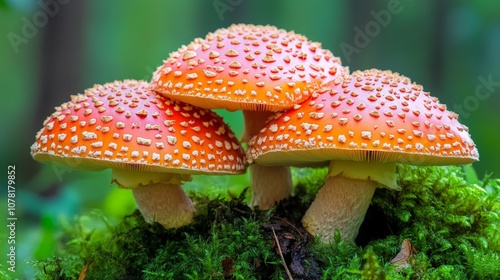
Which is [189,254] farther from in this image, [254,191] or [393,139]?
[393,139]

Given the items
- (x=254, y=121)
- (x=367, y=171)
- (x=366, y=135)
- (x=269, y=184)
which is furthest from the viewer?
(x=269, y=184)

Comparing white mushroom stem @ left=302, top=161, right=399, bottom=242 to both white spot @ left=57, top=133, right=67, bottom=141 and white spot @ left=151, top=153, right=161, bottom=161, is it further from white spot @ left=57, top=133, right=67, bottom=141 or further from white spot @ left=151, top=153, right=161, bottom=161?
white spot @ left=57, top=133, right=67, bottom=141

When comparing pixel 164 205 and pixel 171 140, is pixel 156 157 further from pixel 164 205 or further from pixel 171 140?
pixel 164 205

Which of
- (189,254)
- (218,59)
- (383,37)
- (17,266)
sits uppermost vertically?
(383,37)

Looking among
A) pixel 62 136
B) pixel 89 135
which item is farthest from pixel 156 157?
pixel 62 136

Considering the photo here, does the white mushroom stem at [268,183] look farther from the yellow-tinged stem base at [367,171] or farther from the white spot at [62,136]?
the white spot at [62,136]

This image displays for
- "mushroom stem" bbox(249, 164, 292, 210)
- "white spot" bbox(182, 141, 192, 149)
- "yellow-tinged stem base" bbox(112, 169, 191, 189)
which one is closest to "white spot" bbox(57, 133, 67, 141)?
"yellow-tinged stem base" bbox(112, 169, 191, 189)

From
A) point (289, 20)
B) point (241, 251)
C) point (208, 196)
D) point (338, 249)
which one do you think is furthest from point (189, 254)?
point (289, 20)
